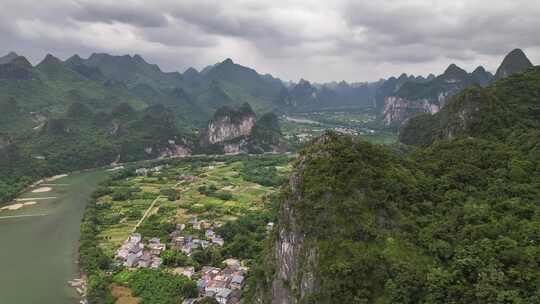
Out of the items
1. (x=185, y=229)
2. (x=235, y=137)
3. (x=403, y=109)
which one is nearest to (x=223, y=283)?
(x=185, y=229)

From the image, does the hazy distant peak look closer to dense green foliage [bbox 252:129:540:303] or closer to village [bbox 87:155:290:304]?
village [bbox 87:155:290:304]

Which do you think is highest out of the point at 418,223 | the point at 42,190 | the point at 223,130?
the point at 418,223

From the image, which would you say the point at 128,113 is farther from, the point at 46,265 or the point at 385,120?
the point at 385,120

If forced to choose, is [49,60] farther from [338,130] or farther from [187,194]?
[187,194]

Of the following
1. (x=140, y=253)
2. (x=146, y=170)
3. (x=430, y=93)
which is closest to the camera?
(x=140, y=253)

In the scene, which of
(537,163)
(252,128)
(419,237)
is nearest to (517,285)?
(419,237)

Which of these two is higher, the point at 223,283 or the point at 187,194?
the point at 223,283

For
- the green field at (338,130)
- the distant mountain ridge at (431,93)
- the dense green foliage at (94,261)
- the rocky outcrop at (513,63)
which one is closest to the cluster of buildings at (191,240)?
the dense green foliage at (94,261)

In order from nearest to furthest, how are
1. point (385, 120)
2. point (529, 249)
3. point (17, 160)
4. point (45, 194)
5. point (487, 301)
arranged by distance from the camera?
point (487, 301)
point (529, 249)
point (45, 194)
point (17, 160)
point (385, 120)
